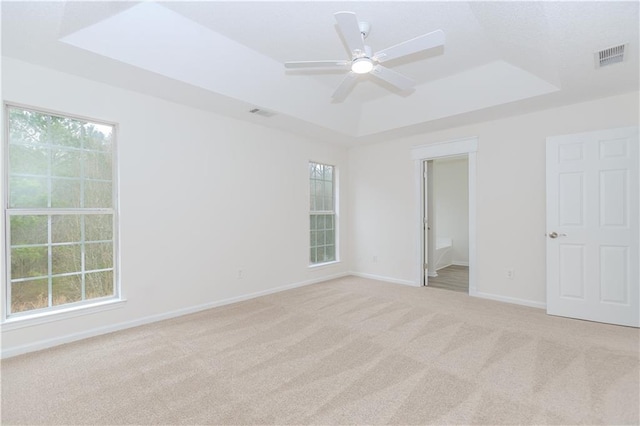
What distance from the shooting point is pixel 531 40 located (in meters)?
2.51

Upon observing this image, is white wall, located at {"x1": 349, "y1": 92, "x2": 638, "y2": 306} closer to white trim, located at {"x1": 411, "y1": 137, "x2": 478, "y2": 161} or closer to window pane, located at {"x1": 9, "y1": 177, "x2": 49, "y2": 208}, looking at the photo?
white trim, located at {"x1": 411, "y1": 137, "x2": 478, "y2": 161}

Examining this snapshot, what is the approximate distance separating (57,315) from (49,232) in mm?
740

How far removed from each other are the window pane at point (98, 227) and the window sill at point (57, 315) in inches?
25.1

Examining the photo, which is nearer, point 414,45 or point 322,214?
point 414,45

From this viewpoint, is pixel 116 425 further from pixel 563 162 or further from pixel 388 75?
pixel 563 162

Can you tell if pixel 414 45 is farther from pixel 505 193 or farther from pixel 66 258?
pixel 66 258

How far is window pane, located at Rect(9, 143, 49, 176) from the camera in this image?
8.55 ft

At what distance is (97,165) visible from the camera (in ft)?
10.0

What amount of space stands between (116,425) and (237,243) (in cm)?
249

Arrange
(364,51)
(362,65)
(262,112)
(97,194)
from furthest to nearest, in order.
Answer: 1. (262,112)
2. (97,194)
3. (362,65)
4. (364,51)

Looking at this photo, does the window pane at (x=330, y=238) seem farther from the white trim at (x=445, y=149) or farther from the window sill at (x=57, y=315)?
the window sill at (x=57, y=315)

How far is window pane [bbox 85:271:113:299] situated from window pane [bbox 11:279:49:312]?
309 mm

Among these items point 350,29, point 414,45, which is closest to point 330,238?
A: point 414,45

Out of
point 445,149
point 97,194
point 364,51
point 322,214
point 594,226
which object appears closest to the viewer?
point 364,51
